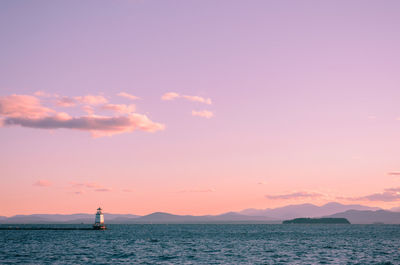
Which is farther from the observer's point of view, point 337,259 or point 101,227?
point 101,227

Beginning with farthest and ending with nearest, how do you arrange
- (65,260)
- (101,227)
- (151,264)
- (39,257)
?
(101,227)
(39,257)
(65,260)
(151,264)

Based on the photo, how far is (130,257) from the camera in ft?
227

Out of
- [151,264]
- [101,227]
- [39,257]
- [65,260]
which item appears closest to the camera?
[151,264]

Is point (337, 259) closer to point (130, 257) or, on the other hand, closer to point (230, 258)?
point (230, 258)

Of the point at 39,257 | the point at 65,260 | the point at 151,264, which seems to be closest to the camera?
the point at 151,264

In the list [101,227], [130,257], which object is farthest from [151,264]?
[101,227]

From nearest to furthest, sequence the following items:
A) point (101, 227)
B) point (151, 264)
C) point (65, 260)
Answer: point (151, 264) < point (65, 260) < point (101, 227)

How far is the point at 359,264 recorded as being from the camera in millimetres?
61594

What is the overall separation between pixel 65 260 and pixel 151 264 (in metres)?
14.0

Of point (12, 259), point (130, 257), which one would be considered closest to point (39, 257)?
point (12, 259)

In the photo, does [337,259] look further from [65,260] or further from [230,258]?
[65,260]

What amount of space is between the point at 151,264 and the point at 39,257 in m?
20.7

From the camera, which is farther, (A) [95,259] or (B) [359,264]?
(A) [95,259]

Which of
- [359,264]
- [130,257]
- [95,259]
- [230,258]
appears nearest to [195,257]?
[230,258]
